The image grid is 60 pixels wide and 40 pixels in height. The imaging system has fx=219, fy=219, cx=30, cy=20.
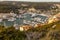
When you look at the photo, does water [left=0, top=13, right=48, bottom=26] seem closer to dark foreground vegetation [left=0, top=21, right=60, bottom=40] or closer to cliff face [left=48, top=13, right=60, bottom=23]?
cliff face [left=48, top=13, right=60, bottom=23]

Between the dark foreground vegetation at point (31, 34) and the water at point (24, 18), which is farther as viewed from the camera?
the water at point (24, 18)

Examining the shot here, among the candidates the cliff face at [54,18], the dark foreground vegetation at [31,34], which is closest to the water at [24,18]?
the cliff face at [54,18]

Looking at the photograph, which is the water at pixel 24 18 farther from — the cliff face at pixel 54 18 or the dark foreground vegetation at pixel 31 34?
the dark foreground vegetation at pixel 31 34

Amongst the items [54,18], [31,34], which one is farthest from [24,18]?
[31,34]

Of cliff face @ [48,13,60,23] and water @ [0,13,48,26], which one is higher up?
cliff face @ [48,13,60,23]

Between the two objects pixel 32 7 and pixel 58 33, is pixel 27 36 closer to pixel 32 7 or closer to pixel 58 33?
pixel 58 33

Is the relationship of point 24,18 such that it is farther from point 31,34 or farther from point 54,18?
point 31,34

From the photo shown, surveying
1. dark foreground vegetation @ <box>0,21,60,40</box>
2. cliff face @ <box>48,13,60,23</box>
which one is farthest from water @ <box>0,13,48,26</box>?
dark foreground vegetation @ <box>0,21,60,40</box>

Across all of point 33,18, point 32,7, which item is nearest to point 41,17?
point 33,18

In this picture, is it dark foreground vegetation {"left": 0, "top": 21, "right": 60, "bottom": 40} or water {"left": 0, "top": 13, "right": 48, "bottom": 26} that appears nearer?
dark foreground vegetation {"left": 0, "top": 21, "right": 60, "bottom": 40}

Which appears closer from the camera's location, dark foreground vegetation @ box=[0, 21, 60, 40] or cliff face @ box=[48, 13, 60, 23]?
dark foreground vegetation @ box=[0, 21, 60, 40]
